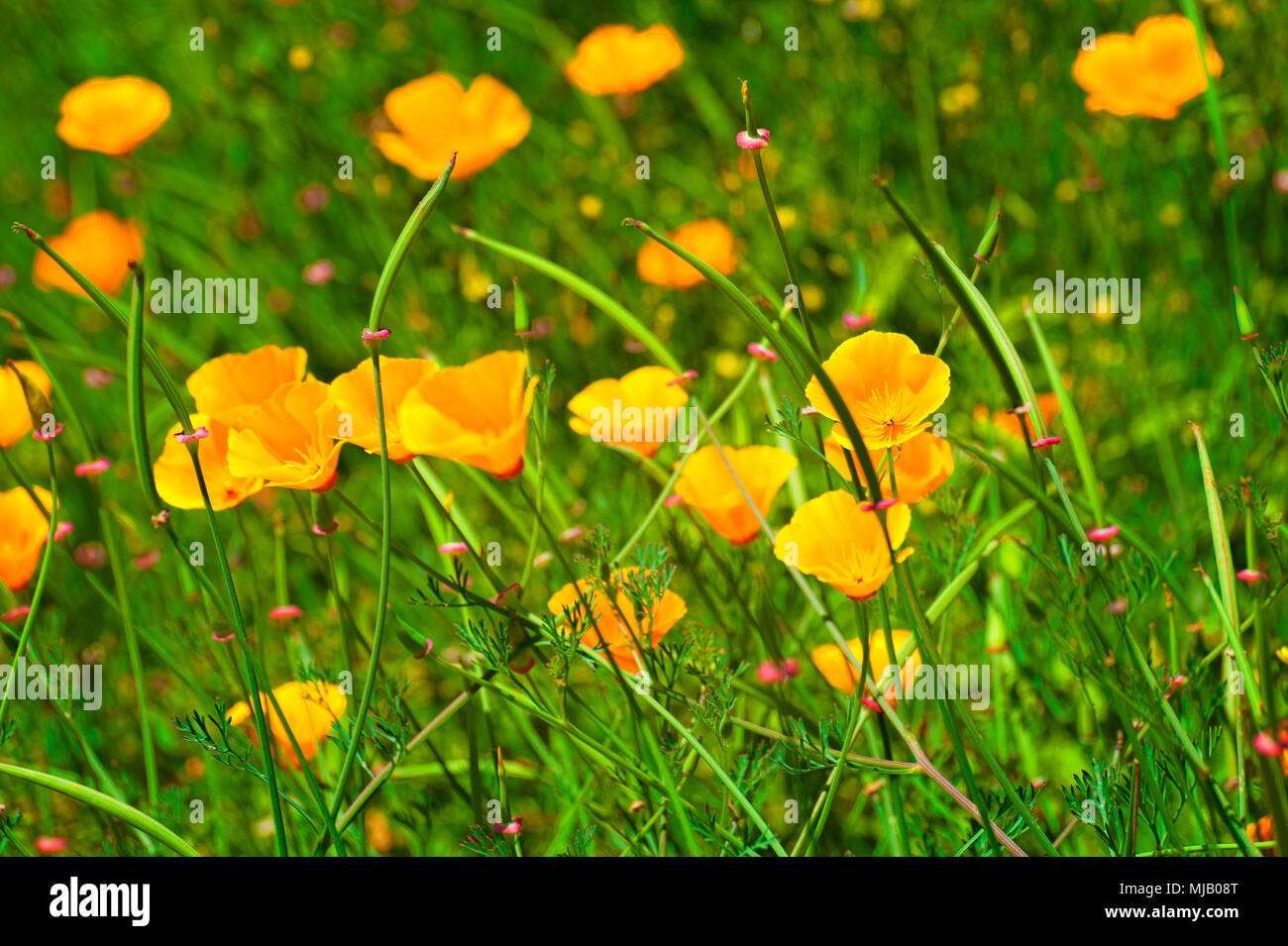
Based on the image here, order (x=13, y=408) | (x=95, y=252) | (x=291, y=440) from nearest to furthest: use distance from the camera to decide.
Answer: (x=291, y=440) → (x=13, y=408) → (x=95, y=252)

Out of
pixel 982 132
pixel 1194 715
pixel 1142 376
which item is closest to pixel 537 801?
pixel 1194 715

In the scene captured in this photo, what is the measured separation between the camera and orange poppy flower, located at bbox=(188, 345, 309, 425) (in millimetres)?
629

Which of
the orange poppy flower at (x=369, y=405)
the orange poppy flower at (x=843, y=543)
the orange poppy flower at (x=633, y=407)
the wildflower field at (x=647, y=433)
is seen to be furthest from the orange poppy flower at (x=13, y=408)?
the orange poppy flower at (x=843, y=543)

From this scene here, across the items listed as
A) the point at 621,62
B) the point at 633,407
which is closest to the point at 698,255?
the point at 621,62

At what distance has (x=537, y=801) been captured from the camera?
0.88 metres

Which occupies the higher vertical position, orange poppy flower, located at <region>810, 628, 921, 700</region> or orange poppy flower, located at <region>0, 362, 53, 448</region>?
orange poppy flower, located at <region>0, 362, 53, 448</region>

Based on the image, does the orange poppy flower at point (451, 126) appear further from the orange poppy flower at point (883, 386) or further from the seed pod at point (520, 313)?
the orange poppy flower at point (883, 386)

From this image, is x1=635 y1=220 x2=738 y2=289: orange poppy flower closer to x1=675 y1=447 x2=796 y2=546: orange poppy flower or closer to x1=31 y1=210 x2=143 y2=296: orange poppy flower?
x1=675 y1=447 x2=796 y2=546: orange poppy flower

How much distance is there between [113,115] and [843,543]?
102 centimetres

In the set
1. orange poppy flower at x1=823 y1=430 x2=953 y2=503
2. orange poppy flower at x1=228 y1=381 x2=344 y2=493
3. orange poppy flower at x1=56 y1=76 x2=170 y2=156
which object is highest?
→ orange poppy flower at x1=56 y1=76 x2=170 y2=156

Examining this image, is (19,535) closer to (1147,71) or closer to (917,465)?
(917,465)

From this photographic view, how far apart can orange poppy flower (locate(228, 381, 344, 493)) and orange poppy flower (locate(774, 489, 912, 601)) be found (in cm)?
28

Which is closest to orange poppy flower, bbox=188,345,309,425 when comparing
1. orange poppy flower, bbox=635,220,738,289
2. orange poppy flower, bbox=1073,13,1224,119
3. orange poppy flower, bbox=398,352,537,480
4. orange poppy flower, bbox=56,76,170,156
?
orange poppy flower, bbox=398,352,537,480

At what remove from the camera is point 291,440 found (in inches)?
23.0
